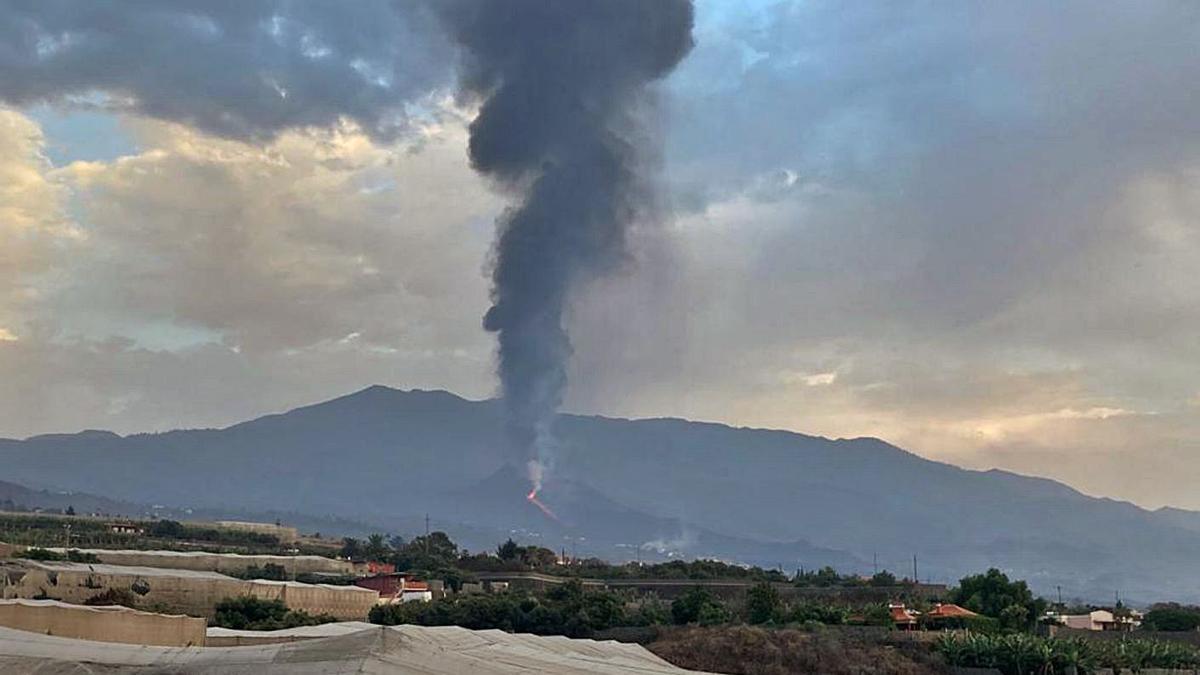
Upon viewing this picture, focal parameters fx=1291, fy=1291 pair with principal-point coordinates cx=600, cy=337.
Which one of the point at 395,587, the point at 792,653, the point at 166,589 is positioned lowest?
the point at 792,653

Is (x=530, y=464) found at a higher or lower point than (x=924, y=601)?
higher

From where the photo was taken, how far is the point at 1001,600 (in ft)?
247

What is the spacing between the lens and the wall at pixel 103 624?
3491 centimetres

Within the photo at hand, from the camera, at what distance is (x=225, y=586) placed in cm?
7106

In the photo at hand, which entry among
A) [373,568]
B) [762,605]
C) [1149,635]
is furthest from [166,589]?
[1149,635]

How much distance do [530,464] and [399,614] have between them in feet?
423

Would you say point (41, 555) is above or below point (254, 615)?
above

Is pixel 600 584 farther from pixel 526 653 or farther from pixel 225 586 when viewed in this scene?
pixel 526 653

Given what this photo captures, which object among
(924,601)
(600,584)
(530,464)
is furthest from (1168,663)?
(530,464)

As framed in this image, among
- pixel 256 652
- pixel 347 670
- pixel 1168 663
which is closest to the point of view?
pixel 347 670

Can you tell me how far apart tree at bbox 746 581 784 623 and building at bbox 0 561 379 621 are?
72.3 feet

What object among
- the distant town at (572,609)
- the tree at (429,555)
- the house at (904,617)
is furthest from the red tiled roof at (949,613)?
the tree at (429,555)

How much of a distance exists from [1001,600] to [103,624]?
55.0 metres

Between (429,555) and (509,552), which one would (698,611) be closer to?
(429,555)
